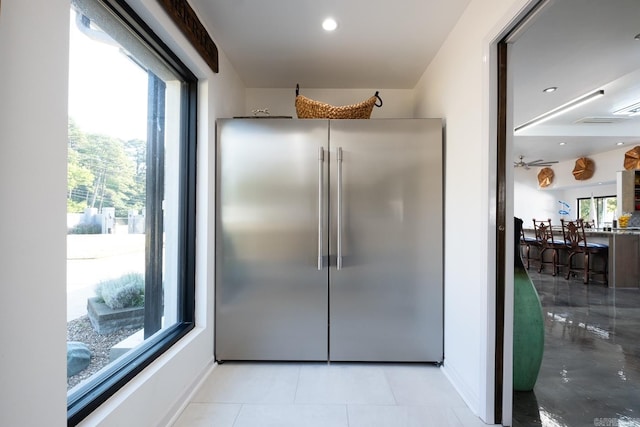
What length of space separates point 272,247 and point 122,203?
995mm

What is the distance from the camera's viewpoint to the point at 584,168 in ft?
23.8

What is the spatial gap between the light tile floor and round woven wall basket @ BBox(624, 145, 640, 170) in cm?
726

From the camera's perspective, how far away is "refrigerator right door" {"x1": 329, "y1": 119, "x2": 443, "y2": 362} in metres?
2.09

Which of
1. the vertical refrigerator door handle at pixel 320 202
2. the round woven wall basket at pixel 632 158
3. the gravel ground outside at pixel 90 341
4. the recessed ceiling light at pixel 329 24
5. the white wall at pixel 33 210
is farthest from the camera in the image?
the round woven wall basket at pixel 632 158

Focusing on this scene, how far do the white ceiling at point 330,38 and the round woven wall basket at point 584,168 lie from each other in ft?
24.3

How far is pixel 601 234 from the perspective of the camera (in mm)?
4902

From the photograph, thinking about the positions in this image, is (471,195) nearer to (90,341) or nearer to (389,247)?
(389,247)

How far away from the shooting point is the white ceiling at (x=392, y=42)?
177cm

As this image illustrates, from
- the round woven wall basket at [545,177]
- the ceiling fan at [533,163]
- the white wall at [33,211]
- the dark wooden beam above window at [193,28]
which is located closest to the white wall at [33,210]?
the white wall at [33,211]

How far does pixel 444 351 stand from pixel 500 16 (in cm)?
210

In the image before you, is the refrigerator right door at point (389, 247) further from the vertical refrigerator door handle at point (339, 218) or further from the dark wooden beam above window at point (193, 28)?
the dark wooden beam above window at point (193, 28)

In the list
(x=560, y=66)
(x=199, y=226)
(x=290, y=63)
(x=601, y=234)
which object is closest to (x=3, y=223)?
(x=199, y=226)

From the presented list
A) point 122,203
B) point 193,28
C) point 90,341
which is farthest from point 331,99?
point 90,341

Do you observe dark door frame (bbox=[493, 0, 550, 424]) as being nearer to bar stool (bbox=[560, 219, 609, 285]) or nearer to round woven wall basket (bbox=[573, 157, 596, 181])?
bar stool (bbox=[560, 219, 609, 285])
